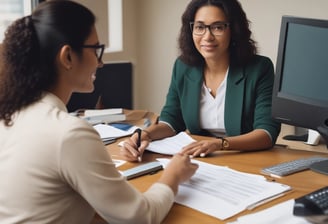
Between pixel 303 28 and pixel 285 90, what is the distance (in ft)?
0.77

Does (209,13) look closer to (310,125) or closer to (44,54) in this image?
(310,125)

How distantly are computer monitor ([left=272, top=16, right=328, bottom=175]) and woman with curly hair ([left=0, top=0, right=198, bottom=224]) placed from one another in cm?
68

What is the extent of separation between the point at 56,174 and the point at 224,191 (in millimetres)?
527

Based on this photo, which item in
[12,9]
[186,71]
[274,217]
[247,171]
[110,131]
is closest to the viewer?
[274,217]

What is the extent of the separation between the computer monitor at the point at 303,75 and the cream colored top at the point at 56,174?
29.0 inches

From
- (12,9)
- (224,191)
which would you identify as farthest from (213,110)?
(12,9)

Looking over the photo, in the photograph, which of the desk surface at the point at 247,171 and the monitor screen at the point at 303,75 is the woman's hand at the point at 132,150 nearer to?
the desk surface at the point at 247,171

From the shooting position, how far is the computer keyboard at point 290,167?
1.57 meters

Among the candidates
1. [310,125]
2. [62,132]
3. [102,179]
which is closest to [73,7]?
[62,132]

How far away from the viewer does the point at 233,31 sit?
2133 millimetres

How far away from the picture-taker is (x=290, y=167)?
162 cm

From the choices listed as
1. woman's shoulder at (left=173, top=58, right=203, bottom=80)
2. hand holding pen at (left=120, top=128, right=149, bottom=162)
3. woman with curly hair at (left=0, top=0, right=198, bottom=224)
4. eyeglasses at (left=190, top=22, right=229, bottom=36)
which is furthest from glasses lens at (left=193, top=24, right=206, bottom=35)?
Answer: woman with curly hair at (left=0, top=0, right=198, bottom=224)

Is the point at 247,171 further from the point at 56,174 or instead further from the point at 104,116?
the point at 104,116

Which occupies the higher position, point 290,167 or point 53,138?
point 53,138
